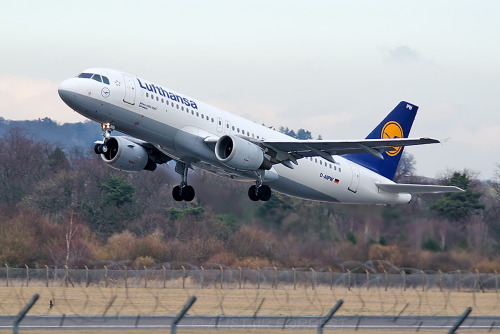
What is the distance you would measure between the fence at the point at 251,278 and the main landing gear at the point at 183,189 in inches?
166

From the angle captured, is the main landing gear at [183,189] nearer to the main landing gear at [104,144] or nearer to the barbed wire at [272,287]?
the barbed wire at [272,287]

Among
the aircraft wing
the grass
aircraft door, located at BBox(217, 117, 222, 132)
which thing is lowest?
the grass

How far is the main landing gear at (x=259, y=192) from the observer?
39.6m

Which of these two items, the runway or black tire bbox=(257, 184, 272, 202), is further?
black tire bbox=(257, 184, 272, 202)

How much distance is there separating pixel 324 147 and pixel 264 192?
10.7 ft

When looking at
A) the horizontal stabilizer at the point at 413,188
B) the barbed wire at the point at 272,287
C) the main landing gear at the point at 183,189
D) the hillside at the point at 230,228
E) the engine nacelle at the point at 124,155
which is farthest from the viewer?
the main landing gear at the point at 183,189

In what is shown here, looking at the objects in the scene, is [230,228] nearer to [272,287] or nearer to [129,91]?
[272,287]

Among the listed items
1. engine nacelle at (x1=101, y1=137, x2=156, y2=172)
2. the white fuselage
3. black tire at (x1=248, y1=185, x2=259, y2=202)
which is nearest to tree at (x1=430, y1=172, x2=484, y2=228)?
the white fuselage

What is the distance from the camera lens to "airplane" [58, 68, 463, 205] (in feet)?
117

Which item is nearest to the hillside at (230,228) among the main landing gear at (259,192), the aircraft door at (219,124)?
the main landing gear at (259,192)

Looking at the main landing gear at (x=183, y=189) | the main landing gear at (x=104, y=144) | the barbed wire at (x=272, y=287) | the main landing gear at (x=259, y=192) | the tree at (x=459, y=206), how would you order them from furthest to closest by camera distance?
the tree at (x=459, y=206)
the main landing gear at (x=183, y=189)
the barbed wire at (x=272, y=287)
the main landing gear at (x=259, y=192)
the main landing gear at (x=104, y=144)

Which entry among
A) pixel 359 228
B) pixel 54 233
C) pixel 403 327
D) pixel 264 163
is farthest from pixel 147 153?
pixel 403 327

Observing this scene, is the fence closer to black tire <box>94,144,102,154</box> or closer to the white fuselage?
the white fuselage

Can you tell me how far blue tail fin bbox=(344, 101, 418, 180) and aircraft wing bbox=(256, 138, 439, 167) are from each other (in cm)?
557
